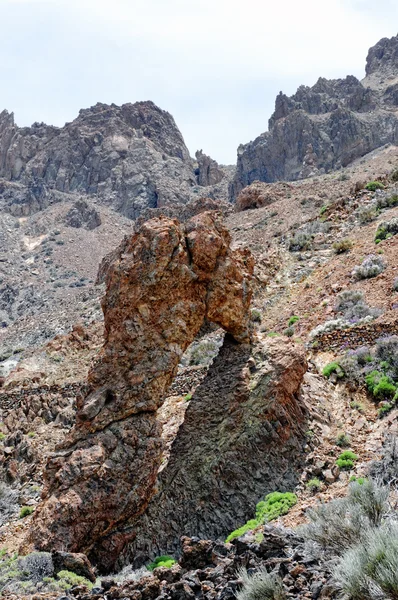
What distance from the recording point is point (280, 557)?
5.93 m

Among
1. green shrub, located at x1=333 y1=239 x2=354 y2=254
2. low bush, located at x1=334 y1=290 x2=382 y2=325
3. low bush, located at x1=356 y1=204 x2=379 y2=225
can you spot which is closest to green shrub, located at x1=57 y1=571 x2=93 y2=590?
low bush, located at x1=334 y1=290 x2=382 y2=325

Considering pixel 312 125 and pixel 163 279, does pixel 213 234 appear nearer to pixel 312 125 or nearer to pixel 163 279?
pixel 163 279

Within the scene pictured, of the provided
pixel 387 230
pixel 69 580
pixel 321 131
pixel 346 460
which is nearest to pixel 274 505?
pixel 346 460

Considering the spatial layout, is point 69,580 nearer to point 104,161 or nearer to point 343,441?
point 343,441

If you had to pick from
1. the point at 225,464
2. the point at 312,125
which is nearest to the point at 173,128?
the point at 312,125

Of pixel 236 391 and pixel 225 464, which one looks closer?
pixel 225 464

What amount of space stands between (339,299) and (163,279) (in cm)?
870

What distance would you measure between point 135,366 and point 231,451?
238 cm

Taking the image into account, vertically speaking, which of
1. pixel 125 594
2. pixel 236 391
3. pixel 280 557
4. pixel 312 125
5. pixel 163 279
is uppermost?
pixel 312 125

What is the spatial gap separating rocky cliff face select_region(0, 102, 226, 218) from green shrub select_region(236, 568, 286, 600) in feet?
281

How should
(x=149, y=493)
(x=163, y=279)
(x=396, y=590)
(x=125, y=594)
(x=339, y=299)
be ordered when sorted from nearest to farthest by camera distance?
(x=396, y=590) < (x=125, y=594) < (x=149, y=493) < (x=163, y=279) < (x=339, y=299)

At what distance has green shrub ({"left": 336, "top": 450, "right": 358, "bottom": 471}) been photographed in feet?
31.5

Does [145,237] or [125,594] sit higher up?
[145,237]

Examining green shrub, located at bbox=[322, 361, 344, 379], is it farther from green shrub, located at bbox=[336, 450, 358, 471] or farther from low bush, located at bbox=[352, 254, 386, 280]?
low bush, located at bbox=[352, 254, 386, 280]
